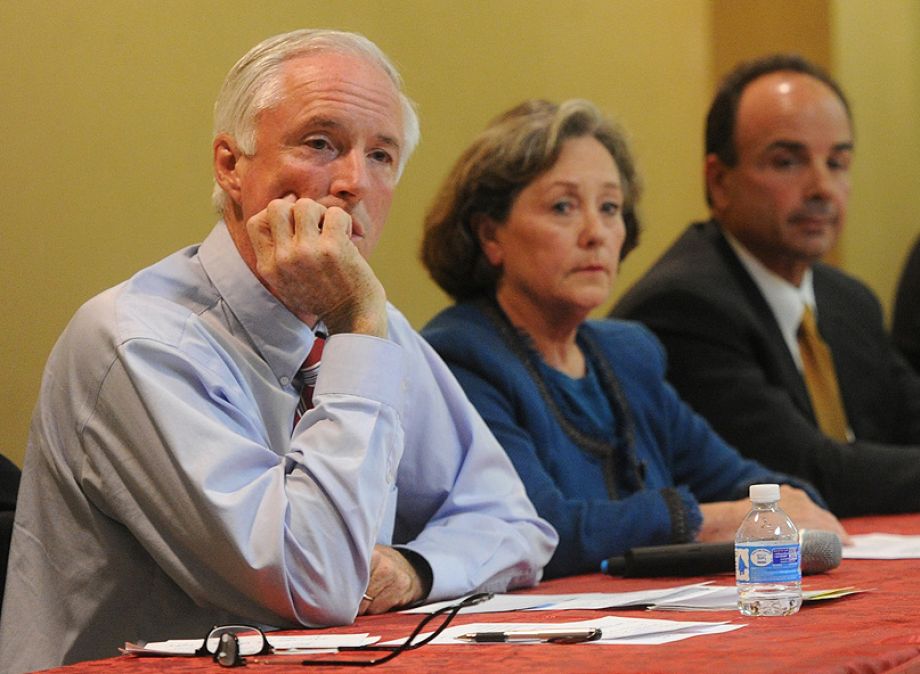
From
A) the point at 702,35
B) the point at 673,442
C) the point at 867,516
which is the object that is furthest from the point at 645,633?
the point at 702,35

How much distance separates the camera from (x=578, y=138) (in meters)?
3.28

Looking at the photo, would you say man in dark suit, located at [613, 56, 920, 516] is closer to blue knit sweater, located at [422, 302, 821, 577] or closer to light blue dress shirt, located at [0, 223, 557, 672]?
blue knit sweater, located at [422, 302, 821, 577]

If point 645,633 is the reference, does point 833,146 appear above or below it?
above

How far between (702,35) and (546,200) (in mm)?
2108

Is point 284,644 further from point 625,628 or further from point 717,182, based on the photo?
point 717,182

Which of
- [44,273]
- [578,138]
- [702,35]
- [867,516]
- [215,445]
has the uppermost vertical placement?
[702,35]

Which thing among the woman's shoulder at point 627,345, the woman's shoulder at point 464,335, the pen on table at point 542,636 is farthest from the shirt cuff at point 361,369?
the woman's shoulder at point 627,345

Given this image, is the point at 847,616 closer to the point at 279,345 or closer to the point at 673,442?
the point at 279,345

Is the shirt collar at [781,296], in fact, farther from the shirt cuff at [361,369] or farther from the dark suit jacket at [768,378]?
the shirt cuff at [361,369]

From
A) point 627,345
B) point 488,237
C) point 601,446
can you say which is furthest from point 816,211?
point 601,446

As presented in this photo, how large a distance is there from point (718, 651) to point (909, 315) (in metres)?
4.09

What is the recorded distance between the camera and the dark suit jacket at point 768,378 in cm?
368

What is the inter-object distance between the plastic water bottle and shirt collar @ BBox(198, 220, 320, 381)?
714 millimetres

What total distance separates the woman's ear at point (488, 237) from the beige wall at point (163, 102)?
1.07ft
